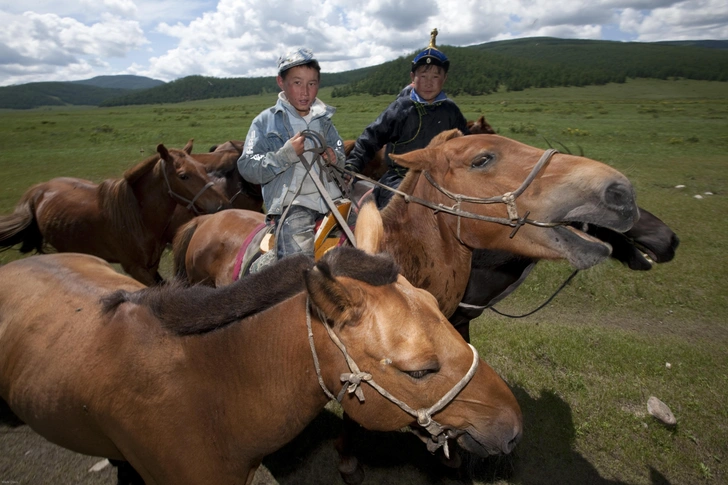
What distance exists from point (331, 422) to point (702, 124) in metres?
38.4

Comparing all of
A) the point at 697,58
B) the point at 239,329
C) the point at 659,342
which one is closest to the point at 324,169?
the point at 239,329

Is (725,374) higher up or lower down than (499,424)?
lower down

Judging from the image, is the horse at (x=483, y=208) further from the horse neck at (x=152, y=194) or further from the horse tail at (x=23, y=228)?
the horse tail at (x=23, y=228)

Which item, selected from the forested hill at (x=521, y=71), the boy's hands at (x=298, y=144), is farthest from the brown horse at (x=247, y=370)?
the forested hill at (x=521, y=71)

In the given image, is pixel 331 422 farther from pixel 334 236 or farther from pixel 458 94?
pixel 458 94

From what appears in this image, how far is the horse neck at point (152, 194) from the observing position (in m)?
6.40

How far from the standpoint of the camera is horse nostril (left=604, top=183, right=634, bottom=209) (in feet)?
7.80

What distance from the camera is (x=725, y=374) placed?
15.6 ft

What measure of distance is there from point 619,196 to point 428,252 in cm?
133

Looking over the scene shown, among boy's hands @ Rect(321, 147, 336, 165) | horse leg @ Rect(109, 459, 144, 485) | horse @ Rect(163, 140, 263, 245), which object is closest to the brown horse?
horse leg @ Rect(109, 459, 144, 485)

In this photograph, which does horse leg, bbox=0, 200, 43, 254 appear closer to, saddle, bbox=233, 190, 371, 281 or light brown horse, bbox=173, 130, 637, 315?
saddle, bbox=233, 190, 371, 281

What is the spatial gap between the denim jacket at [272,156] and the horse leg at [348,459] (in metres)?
2.16

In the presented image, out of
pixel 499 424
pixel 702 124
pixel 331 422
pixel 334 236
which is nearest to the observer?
pixel 499 424

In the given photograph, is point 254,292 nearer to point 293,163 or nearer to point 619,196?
point 293,163
